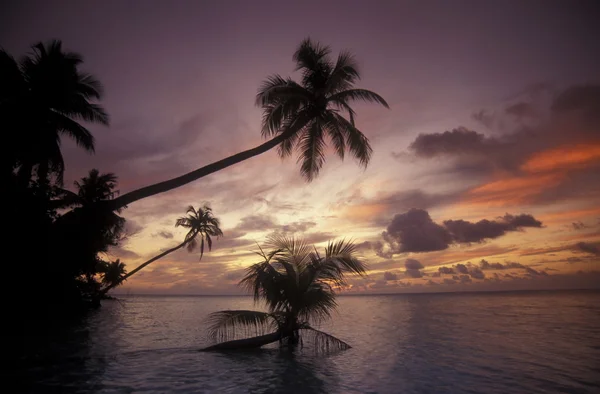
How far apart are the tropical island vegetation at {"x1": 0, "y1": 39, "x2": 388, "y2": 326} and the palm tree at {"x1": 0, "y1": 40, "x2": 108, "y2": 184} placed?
2.1 inches

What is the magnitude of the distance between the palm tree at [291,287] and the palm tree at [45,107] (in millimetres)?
12389

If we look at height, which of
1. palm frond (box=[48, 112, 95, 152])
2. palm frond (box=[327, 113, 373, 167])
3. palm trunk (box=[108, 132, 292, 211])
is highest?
palm frond (box=[48, 112, 95, 152])

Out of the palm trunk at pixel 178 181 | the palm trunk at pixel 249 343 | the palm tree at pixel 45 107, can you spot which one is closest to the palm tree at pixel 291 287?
the palm trunk at pixel 249 343

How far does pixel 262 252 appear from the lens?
14.0 meters

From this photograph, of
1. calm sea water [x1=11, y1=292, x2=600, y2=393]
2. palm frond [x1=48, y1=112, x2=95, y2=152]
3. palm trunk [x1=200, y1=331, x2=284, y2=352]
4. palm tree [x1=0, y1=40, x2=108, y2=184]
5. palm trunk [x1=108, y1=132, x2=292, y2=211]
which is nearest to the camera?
Answer: calm sea water [x1=11, y1=292, x2=600, y2=393]

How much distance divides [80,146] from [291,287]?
1678 centimetres

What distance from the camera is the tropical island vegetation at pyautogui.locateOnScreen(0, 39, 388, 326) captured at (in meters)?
12.0

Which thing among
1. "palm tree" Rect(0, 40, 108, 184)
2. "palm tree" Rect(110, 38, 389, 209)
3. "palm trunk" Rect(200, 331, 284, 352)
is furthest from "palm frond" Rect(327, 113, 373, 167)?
"palm tree" Rect(0, 40, 108, 184)

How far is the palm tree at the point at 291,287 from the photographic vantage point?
13344 millimetres

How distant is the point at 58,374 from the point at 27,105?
605 inches

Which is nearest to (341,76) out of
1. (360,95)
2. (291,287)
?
(360,95)

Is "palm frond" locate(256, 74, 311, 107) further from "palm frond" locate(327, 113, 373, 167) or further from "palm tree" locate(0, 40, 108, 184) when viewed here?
"palm tree" locate(0, 40, 108, 184)

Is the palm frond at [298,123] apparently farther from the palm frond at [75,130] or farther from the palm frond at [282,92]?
the palm frond at [75,130]

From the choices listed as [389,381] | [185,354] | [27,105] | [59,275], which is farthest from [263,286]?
[27,105]
